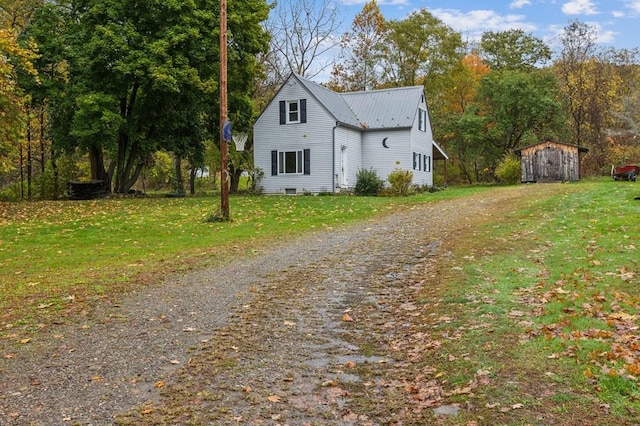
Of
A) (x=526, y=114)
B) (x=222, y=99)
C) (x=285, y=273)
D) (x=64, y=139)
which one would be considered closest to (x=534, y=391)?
(x=285, y=273)

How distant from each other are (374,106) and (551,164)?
14035mm

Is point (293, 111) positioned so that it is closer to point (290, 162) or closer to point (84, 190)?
point (290, 162)

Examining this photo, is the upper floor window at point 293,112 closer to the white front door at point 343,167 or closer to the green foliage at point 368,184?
the white front door at point 343,167

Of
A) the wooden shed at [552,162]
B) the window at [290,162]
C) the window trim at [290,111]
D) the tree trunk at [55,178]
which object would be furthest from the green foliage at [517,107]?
the tree trunk at [55,178]

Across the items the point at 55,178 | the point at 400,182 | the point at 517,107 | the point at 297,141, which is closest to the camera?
the point at 400,182

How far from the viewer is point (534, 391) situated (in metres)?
4.11

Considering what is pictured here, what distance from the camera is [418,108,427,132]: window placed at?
3312 cm

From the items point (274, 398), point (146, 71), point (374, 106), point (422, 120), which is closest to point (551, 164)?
point (422, 120)

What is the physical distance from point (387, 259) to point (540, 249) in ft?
9.51

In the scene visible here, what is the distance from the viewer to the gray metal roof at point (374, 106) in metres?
30.7

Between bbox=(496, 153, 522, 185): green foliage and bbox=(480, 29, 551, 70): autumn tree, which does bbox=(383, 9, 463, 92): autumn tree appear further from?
bbox=(496, 153, 522, 185): green foliage

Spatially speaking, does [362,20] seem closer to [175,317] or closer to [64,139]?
[64,139]

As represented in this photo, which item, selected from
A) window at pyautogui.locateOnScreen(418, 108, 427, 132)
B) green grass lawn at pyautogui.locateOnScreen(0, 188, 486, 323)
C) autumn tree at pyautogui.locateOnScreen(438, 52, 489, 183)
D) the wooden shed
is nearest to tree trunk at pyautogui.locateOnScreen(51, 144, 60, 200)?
green grass lawn at pyautogui.locateOnScreen(0, 188, 486, 323)

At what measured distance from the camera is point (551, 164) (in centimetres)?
3703
